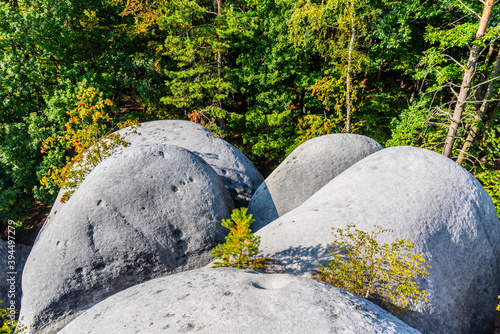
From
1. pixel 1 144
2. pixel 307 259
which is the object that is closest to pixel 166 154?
pixel 307 259

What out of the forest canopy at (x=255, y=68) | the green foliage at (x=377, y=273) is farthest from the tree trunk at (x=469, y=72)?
the green foliage at (x=377, y=273)

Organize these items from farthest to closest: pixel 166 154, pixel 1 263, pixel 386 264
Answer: pixel 1 263 → pixel 166 154 → pixel 386 264

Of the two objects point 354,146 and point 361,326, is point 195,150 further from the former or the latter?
point 361,326

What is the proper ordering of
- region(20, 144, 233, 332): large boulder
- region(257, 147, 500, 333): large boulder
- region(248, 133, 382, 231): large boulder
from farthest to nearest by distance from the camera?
region(248, 133, 382, 231): large boulder, region(20, 144, 233, 332): large boulder, region(257, 147, 500, 333): large boulder

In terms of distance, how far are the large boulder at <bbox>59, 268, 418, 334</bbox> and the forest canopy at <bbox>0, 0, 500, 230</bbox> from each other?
8.04 metres

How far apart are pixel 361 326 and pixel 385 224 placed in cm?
238

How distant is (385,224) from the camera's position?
4578 mm

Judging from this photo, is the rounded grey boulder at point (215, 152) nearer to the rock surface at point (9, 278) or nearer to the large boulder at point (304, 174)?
the large boulder at point (304, 174)

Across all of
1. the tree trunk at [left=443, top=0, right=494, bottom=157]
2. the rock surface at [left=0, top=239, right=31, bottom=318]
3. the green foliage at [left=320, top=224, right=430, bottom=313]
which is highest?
the tree trunk at [left=443, top=0, right=494, bottom=157]

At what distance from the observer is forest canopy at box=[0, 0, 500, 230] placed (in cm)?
967

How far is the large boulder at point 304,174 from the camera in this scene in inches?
288

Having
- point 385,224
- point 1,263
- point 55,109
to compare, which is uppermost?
point 55,109

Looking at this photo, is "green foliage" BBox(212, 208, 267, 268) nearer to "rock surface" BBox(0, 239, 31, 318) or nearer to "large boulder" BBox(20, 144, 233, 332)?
"large boulder" BBox(20, 144, 233, 332)

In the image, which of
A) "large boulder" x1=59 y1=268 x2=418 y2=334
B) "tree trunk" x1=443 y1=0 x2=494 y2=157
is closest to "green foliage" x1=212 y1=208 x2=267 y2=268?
"large boulder" x1=59 y1=268 x2=418 y2=334
